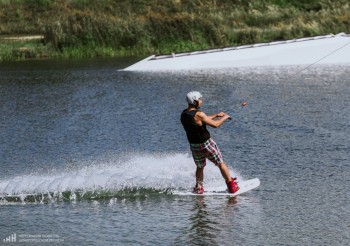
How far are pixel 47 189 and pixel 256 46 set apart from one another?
87.9ft

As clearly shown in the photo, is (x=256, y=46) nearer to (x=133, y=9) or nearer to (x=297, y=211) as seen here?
(x=133, y=9)

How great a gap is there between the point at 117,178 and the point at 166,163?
1.86 metres

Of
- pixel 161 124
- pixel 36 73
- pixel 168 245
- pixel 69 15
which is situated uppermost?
pixel 69 15

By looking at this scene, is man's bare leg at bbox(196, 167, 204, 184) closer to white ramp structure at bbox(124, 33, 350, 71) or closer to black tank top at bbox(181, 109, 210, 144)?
black tank top at bbox(181, 109, 210, 144)

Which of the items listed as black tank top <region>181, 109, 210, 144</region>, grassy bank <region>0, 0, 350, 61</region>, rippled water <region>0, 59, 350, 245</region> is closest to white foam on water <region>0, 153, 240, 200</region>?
rippled water <region>0, 59, 350, 245</region>

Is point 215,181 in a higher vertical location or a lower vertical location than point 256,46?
lower

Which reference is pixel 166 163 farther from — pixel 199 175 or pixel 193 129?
pixel 193 129

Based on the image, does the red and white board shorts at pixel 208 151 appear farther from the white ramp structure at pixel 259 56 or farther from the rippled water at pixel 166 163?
the white ramp structure at pixel 259 56

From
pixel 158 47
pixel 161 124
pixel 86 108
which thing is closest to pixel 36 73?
pixel 158 47

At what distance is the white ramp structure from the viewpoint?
4216cm

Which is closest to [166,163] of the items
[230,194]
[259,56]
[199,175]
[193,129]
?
[199,175]

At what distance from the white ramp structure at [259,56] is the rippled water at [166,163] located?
5.37m

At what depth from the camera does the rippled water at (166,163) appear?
569 inches

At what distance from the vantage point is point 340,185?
660 inches
